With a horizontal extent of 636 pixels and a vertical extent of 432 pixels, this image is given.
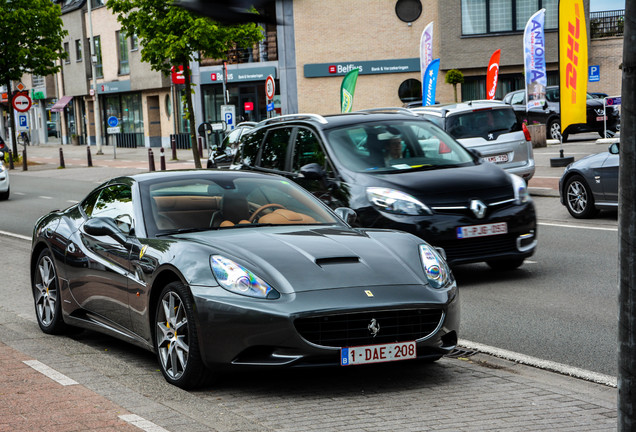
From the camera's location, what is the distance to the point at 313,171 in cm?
1002

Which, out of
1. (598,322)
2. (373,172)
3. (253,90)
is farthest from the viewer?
(253,90)

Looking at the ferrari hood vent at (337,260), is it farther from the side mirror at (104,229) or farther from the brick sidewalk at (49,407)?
the side mirror at (104,229)

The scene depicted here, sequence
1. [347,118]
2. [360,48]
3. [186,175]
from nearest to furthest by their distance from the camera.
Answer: [186,175] < [347,118] < [360,48]

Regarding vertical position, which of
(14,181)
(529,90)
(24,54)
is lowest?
(14,181)

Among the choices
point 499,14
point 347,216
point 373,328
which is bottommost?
point 373,328

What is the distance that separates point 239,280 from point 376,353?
2.88ft

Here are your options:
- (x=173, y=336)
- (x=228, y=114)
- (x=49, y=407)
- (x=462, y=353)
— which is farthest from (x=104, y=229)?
(x=228, y=114)

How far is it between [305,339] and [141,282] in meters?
1.31

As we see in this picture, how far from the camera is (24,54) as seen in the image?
41969 mm

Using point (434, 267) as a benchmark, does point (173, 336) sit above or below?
below

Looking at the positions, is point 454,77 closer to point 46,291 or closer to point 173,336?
point 46,291

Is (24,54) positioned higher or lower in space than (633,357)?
higher

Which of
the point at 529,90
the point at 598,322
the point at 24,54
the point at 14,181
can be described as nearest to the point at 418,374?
the point at 598,322

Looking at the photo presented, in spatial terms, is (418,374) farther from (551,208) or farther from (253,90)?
(253,90)
